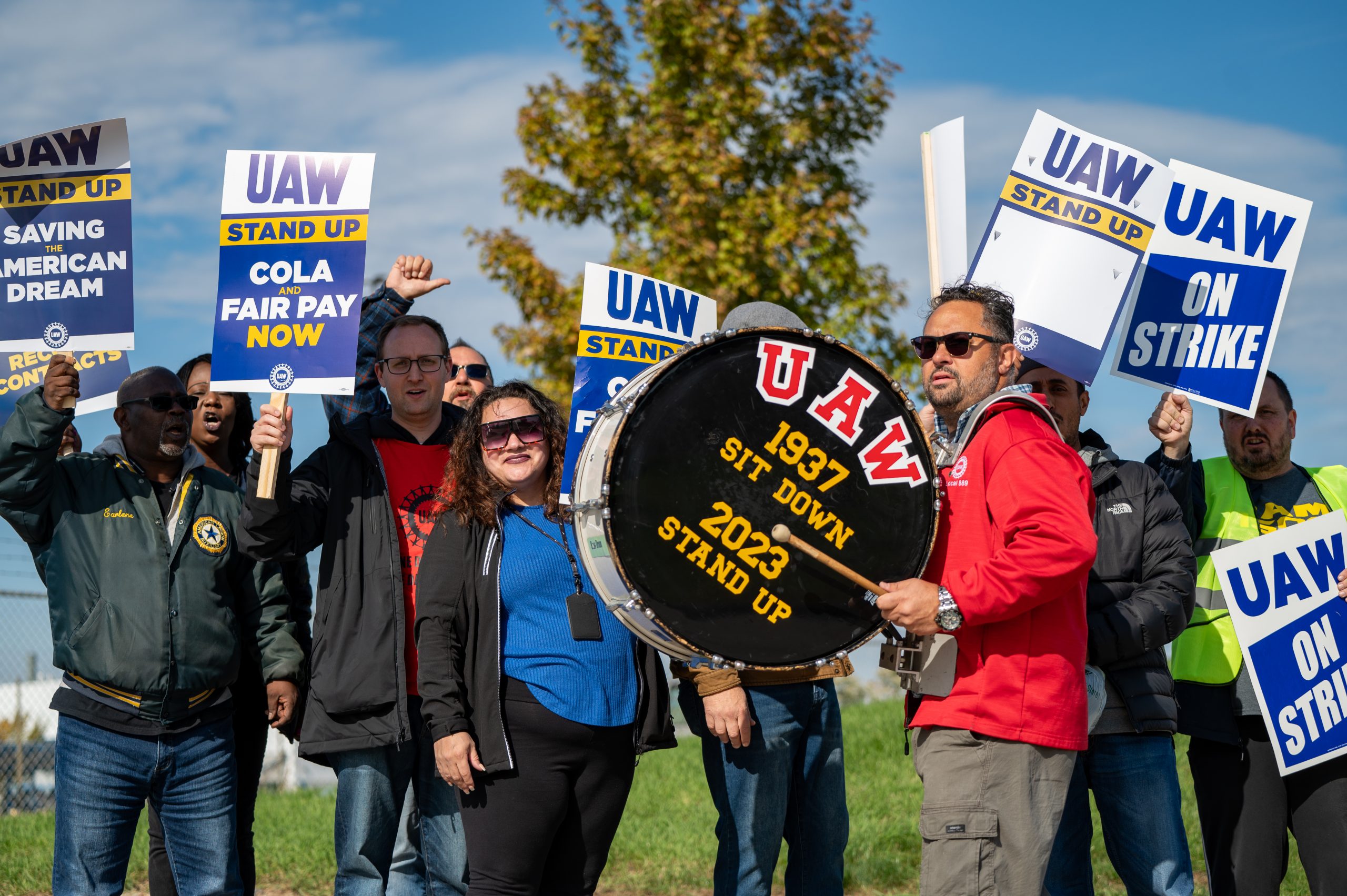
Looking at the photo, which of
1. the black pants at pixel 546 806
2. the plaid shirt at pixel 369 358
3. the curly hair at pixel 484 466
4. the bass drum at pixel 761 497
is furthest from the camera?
the plaid shirt at pixel 369 358

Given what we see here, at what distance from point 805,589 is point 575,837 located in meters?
1.21

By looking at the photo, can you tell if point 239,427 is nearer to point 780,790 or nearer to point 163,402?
point 163,402

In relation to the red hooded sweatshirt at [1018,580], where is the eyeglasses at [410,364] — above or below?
above

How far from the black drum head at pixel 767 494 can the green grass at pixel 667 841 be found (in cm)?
367

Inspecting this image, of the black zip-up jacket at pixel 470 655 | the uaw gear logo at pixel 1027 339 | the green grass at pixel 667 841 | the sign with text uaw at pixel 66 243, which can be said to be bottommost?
the green grass at pixel 667 841

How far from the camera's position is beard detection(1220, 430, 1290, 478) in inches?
202

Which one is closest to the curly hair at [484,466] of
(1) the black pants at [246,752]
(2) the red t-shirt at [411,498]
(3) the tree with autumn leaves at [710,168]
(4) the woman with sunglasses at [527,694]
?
(4) the woman with sunglasses at [527,694]

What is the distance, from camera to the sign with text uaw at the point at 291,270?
4.54 meters

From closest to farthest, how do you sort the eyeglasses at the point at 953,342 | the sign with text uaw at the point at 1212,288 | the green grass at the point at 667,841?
the eyeglasses at the point at 953,342
the sign with text uaw at the point at 1212,288
the green grass at the point at 667,841

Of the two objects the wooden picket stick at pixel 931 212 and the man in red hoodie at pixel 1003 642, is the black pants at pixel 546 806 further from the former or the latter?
the wooden picket stick at pixel 931 212

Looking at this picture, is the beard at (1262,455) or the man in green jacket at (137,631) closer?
the man in green jacket at (137,631)

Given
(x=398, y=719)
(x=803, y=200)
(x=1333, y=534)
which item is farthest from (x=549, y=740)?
(x=803, y=200)

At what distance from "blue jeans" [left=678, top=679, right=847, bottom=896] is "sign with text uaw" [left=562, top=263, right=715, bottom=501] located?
128 cm

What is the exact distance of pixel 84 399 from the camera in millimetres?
4938
